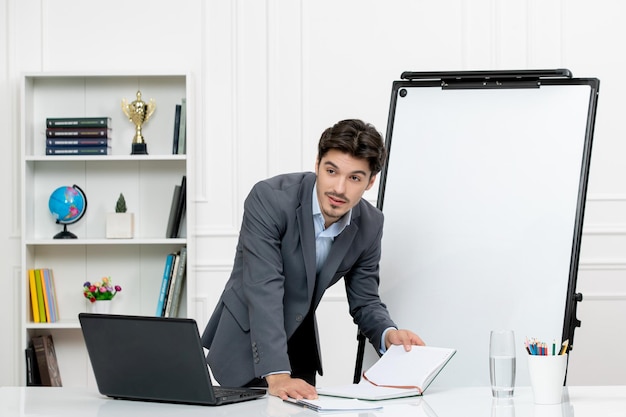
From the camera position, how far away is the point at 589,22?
4156mm

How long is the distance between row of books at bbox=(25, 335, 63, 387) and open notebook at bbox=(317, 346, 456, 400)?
243cm

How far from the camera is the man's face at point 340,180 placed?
219cm

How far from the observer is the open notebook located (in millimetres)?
1928

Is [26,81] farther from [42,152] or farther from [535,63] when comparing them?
[535,63]

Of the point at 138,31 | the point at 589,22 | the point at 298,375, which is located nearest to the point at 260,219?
the point at 298,375

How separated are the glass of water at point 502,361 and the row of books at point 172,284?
93.2 inches

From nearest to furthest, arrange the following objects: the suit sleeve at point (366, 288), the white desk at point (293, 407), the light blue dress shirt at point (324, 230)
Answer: the white desk at point (293, 407)
the light blue dress shirt at point (324, 230)
the suit sleeve at point (366, 288)

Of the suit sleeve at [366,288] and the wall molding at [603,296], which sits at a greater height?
the suit sleeve at [366,288]

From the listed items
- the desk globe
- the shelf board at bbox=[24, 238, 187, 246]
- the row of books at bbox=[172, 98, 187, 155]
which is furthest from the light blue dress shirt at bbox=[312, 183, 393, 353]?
the desk globe

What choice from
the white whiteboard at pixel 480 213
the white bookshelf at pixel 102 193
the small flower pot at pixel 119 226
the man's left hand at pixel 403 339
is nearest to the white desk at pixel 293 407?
the man's left hand at pixel 403 339

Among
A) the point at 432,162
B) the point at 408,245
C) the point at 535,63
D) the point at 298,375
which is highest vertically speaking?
the point at 535,63

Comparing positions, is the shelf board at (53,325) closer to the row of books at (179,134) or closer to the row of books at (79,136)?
the row of books at (79,136)

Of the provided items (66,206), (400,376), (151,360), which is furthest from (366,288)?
(66,206)

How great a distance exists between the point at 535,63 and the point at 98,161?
91.8 inches
